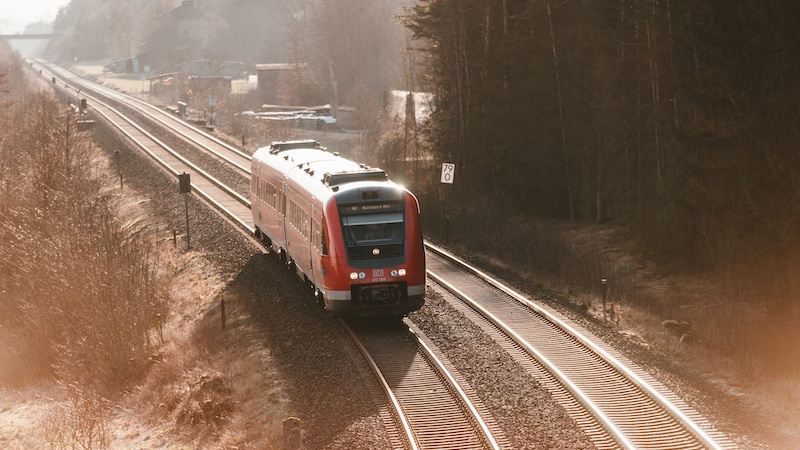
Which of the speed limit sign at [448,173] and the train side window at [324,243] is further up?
the speed limit sign at [448,173]

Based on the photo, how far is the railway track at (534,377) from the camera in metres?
13.5

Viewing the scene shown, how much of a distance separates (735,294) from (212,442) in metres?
13.4

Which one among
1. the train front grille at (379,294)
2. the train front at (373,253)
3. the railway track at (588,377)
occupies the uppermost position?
the train front at (373,253)

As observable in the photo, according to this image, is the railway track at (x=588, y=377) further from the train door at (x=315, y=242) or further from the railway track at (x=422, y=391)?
the train door at (x=315, y=242)

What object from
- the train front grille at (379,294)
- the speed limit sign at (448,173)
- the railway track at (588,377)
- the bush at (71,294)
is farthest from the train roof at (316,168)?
the speed limit sign at (448,173)

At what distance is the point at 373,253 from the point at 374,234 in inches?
14.8

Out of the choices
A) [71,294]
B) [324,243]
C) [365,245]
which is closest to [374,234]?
[365,245]

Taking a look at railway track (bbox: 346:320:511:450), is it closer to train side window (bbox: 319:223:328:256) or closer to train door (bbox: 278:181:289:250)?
train side window (bbox: 319:223:328:256)

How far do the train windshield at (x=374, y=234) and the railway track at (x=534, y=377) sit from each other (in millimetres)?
1624

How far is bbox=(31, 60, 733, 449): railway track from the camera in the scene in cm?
1347

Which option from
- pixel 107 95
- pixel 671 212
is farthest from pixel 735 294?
pixel 107 95

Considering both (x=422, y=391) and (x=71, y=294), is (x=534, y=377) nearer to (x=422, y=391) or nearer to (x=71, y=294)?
(x=422, y=391)

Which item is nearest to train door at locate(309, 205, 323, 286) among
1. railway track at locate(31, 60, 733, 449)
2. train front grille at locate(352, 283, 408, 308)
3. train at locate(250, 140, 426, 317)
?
train at locate(250, 140, 426, 317)

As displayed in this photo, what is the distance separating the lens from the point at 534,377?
16.0 m
